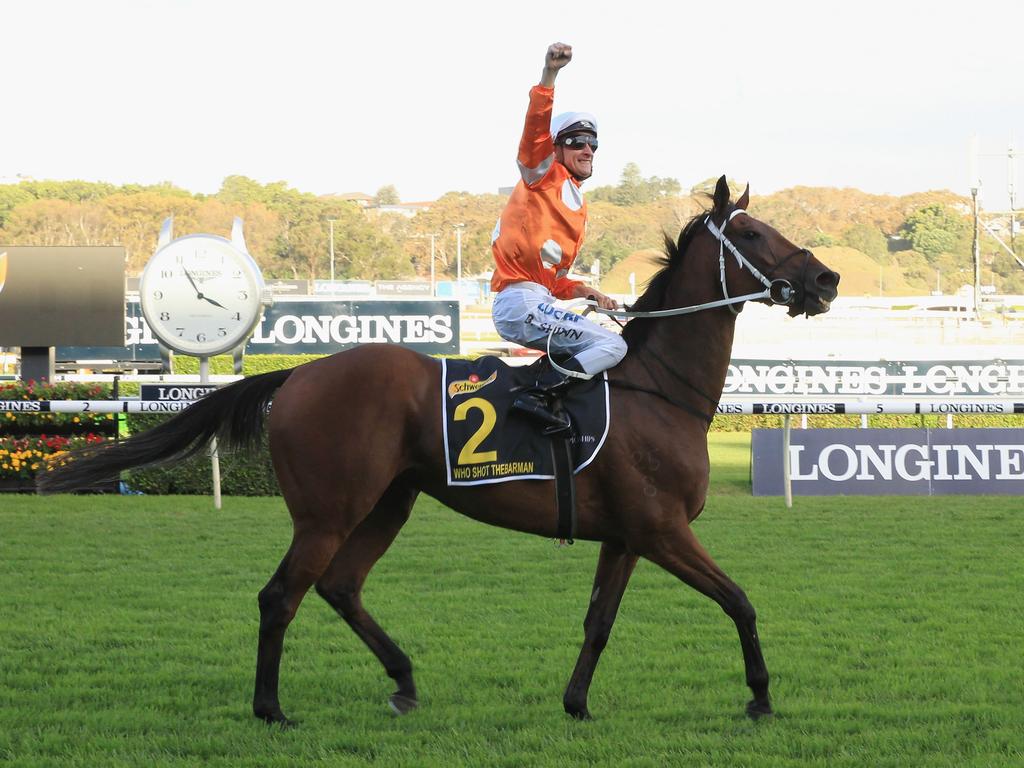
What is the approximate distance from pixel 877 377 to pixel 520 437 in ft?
46.3

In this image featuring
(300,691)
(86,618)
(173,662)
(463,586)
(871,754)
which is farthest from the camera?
(463,586)

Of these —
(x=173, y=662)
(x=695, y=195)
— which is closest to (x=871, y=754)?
(x=695, y=195)

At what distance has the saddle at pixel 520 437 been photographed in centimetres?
420

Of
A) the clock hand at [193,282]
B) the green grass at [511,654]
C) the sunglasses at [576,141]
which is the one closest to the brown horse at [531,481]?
the green grass at [511,654]

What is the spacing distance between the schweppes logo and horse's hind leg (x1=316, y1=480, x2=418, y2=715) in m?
0.42

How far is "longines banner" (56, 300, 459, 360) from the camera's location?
25.5 meters

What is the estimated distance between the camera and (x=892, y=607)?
6.00 metres

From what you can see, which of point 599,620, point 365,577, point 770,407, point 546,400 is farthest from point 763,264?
point 770,407

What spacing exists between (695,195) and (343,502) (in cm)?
180

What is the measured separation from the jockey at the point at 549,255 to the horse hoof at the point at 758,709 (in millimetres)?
1140

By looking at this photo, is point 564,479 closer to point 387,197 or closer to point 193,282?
point 193,282

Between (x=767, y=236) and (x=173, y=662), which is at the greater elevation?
(x=767, y=236)

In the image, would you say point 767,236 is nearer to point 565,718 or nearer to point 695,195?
point 695,195

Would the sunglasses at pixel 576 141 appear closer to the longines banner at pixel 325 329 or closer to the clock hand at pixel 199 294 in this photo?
the clock hand at pixel 199 294
